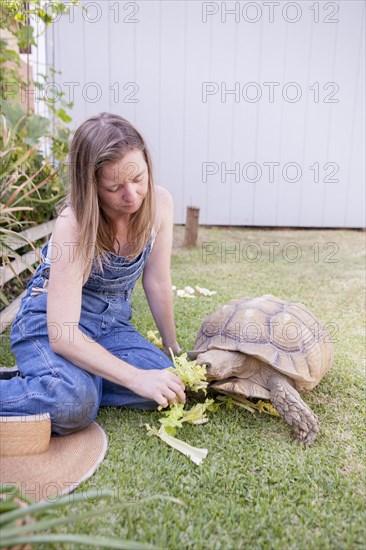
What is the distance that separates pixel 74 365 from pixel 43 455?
35 centimetres

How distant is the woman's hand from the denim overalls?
0.63 feet

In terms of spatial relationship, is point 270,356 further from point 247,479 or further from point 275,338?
point 247,479

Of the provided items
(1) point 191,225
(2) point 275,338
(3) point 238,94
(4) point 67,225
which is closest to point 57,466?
(4) point 67,225

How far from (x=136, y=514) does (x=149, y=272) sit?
4.12 feet

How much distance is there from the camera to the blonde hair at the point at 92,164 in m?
1.95

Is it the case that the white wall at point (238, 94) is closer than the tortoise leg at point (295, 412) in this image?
No

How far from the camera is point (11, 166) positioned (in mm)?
3494

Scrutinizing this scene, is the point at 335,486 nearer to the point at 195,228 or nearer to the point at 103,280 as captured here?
the point at 103,280

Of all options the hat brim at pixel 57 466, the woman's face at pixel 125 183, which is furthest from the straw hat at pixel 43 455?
the woman's face at pixel 125 183

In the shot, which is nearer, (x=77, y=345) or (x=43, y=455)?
(x=43, y=455)

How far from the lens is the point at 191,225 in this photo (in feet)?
19.1

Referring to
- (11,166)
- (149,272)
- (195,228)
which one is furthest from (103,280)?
(195,228)

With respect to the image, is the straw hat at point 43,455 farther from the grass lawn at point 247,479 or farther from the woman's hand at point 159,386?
the woman's hand at point 159,386

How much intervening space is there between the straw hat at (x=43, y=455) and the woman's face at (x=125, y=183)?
0.83 m
